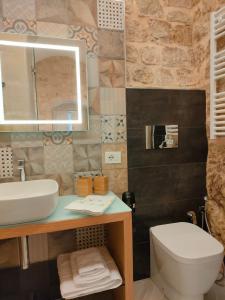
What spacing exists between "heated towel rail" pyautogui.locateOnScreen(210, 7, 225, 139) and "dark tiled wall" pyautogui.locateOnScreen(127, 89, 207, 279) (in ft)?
0.52

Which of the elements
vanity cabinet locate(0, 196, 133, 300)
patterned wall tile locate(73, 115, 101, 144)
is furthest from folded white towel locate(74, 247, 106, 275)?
patterned wall tile locate(73, 115, 101, 144)

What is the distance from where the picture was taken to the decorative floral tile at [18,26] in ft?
4.61

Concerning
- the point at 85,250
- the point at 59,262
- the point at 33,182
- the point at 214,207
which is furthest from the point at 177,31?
the point at 59,262

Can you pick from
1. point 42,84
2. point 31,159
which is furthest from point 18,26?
point 31,159

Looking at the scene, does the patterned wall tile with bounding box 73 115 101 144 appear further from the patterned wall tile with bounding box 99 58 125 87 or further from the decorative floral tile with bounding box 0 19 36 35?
the decorative floral tile with bounding box 0 19 36 35

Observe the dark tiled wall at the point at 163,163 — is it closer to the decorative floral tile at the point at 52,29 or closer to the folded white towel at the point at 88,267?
the folded white towel at the point at 88,267

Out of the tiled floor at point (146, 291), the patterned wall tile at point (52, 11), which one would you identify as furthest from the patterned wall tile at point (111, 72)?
the tiled floor at point (146, 291)

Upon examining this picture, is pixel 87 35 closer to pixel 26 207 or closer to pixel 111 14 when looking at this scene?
pixel 111 14

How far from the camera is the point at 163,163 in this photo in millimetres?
1800

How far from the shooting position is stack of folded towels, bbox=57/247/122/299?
1.22 meters

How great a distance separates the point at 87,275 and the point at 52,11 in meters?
1.72

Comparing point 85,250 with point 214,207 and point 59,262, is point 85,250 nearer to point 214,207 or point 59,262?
point 59,262

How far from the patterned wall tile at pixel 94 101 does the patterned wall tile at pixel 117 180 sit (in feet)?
1.48

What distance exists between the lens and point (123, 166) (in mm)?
1695
